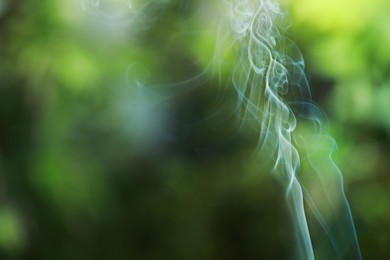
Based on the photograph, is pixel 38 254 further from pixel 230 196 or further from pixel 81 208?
pixel 230 196

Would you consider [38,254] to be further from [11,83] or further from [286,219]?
[286,219]

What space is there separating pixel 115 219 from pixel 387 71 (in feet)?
1.54

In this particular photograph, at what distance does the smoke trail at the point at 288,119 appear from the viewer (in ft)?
2.68

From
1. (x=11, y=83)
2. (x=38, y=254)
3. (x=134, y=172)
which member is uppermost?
(x=11, y=83)

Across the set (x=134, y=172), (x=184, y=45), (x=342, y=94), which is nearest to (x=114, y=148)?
(x=134, y=172)

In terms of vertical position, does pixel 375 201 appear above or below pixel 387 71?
below

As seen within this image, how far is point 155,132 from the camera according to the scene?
0.89m

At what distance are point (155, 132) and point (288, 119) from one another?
0.20 m

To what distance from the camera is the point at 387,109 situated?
2.79 feet

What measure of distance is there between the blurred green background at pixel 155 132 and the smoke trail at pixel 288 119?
0.07 ft

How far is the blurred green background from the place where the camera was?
0.85 metres

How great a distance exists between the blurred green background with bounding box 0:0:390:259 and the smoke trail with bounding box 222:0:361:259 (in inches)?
0.8

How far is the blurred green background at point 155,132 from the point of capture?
0.85 m

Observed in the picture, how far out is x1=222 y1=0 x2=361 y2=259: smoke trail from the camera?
82 centimetres
